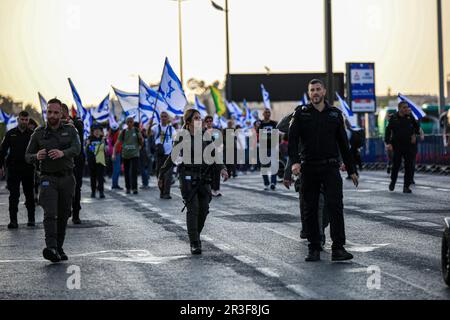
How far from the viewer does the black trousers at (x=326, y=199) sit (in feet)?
40.4

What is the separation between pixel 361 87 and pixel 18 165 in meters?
28.2

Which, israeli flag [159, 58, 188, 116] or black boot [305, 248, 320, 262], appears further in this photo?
israeli flag [159, 58, 188, 116]

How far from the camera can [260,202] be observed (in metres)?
22.6

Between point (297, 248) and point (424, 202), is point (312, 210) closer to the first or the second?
point (297, 248)

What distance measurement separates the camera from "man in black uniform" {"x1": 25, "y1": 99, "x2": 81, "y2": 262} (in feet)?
42.7

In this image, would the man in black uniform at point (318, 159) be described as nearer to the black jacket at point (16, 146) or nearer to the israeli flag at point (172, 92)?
the black jacket at point (16, 146)

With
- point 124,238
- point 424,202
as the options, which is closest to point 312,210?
point 124,238

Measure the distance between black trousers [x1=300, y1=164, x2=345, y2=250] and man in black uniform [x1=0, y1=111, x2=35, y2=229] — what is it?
22.7ft

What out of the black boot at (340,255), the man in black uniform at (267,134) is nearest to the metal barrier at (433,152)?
the man in black uniform at (267,134)

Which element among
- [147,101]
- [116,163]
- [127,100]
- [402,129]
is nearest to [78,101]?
[116,163]

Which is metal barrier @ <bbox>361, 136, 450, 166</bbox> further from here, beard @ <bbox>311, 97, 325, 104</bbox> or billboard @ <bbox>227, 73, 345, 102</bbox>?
billboard @ <bbox>227, 73, 345, 102</bbox>

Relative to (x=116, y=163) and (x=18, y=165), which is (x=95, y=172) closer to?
(x=116, y=163)

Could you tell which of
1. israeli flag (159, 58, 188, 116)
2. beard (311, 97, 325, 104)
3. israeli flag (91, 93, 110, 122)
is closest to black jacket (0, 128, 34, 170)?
beard (311, 97, 325, 104)

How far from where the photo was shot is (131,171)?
2811 centimetres
